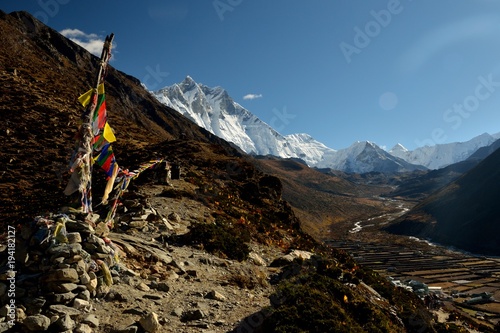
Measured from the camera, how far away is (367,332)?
1055cm

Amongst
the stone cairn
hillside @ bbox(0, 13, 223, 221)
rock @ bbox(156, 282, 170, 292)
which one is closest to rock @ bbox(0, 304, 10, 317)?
the stone cairn

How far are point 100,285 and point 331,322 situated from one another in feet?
21.3

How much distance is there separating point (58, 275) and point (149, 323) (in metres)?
2.55

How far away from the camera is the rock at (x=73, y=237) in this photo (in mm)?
9484

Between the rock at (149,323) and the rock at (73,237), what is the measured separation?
3.11 metres

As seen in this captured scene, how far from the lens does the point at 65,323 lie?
7.50 m

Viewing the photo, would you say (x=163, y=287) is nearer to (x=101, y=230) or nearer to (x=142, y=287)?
(x=142, y=287)

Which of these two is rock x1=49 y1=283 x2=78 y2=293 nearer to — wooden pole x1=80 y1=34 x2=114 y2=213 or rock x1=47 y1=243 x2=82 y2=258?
rock x1=47 y1=243 x2=82 y2=258

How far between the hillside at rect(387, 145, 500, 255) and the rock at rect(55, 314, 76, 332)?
128m

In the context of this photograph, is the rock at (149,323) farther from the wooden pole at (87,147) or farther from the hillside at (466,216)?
the hillside at (466,216)

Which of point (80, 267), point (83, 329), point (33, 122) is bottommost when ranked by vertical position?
point (83, 329)

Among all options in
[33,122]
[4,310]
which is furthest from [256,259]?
[33,122]

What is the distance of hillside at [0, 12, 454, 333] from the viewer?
333 inches

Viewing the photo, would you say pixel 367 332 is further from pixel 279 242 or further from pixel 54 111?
pixel 54 111
